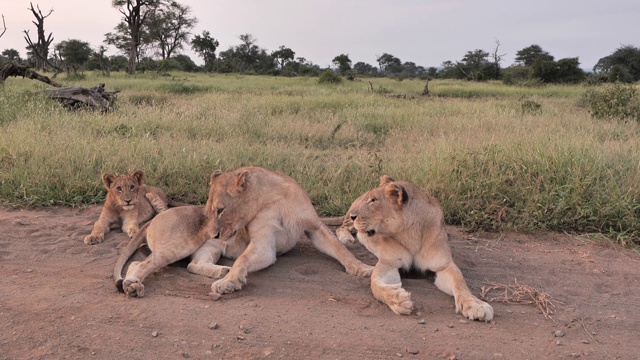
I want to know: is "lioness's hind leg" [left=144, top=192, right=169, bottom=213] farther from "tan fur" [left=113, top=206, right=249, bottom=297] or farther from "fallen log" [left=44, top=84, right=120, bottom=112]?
"fallen log" [left=44, top=84, right=120, bottom=112]

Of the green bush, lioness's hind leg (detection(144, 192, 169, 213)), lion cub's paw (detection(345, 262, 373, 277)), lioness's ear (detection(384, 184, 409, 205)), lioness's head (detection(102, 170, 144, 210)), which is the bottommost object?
lion cub's paw (detection(345, 262, 373, 277))

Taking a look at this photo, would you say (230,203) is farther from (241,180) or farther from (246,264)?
(246,264)

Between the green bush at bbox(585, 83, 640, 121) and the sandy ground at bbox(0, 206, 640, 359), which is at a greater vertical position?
the green bush at bbox(585, 83, 640, 121)

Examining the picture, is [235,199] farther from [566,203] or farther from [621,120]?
[621,120]

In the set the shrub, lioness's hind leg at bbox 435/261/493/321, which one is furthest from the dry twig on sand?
the shrub

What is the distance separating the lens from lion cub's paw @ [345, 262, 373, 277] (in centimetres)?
375

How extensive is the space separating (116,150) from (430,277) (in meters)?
4.07

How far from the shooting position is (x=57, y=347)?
109 inches

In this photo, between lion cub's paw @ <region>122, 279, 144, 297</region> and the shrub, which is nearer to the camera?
lion cub's paw @ <region>122, 279, 144, 297</region>

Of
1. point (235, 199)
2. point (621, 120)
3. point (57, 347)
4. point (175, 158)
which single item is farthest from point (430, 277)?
point (621, 120)

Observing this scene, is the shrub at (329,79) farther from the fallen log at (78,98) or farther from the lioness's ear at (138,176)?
the lioness's ear at (138,176)

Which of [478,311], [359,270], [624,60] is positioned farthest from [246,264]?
[624,60]

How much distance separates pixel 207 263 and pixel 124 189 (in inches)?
52.8

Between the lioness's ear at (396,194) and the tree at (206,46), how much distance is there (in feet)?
137
